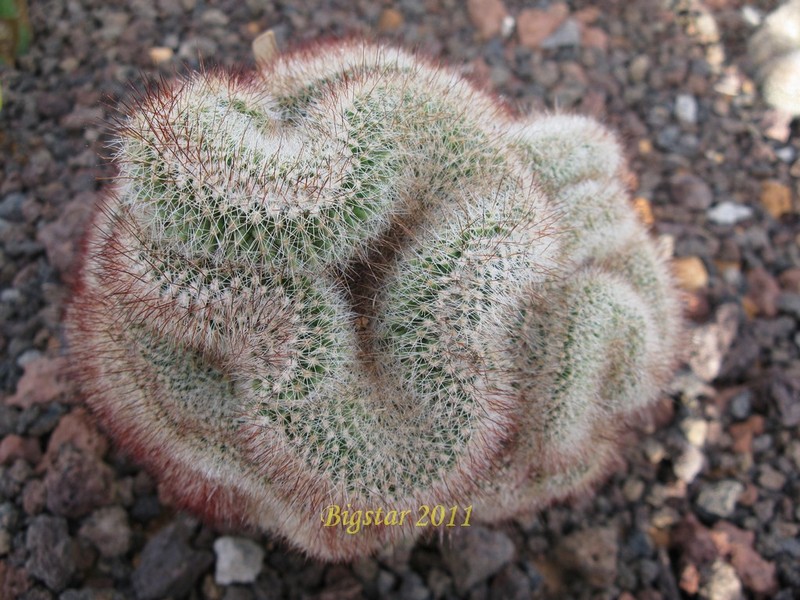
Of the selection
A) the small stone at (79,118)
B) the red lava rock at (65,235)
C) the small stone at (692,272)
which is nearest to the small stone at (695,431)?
the small stone at (692,272)

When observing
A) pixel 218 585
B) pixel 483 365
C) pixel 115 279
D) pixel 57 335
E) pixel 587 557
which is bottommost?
pixel 587 557

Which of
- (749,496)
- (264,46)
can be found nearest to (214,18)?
(264,46)

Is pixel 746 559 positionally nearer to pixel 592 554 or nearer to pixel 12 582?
pixel 592 554

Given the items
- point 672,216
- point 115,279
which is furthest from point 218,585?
point 672,216

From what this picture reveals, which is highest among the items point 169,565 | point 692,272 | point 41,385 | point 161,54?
point 161,54

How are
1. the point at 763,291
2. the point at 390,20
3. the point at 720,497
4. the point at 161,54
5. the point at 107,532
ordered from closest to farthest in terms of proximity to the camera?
the point at 107,532 → the point at 720,497 → the point at 763,291 → the point at 161,54 → the point at 390,20

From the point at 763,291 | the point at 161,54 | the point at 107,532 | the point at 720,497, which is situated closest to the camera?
the point at 107,532

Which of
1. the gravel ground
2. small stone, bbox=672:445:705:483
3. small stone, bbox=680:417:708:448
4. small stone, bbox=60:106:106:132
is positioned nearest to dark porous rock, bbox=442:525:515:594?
the gravel ground

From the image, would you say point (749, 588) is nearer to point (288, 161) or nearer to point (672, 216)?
point (672, 216)
